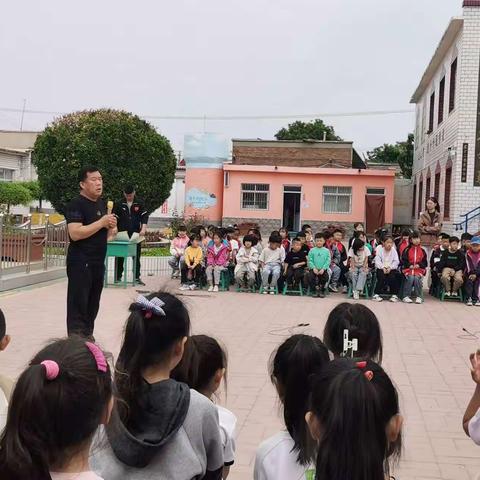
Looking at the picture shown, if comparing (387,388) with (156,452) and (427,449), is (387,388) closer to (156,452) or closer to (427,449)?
(156,452)

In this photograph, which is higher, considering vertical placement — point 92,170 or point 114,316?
point 92,170

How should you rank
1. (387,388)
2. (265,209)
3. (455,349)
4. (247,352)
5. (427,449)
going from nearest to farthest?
(387,388) < (427,449) < (247,352) < (455,349) < (265,209)

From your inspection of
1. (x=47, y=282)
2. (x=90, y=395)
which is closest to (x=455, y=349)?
(x=90, y=395)

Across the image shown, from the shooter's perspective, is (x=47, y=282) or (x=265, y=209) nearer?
(x=47, y=282)

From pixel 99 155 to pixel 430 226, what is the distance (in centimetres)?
1139

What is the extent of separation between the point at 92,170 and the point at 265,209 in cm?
2367

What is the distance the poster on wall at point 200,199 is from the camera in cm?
2962

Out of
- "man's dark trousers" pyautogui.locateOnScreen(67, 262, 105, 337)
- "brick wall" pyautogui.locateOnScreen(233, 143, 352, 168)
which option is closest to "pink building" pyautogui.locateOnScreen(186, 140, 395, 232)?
"brick wall" pyautogui.locateOnScreen(233, 143, 352, 168)

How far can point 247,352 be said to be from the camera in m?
7.17

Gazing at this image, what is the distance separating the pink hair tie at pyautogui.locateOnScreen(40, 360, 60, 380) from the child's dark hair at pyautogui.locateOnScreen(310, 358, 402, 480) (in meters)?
0.78

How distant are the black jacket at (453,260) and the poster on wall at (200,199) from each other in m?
18.5

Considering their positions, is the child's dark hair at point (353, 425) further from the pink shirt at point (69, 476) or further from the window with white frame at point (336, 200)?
the window with white frame at point (336, 200)

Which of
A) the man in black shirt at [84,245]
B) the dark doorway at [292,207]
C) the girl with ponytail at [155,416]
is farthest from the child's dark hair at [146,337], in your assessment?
the dark doorway at [292,207]

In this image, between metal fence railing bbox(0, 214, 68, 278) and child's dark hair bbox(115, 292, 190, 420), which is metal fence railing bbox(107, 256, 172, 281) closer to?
metal fence railing bbox(0, 214, 68, 278)
